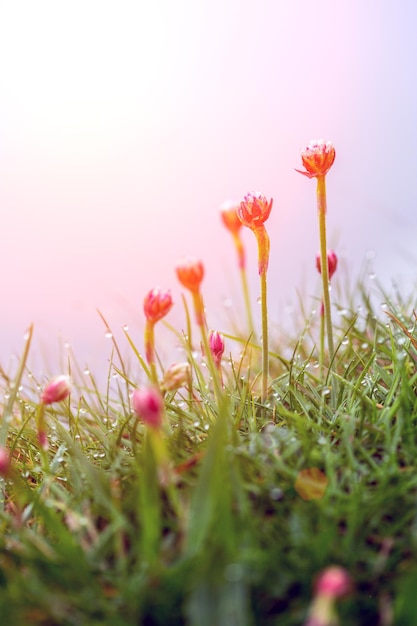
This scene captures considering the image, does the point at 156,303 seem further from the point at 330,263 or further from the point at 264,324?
the point at 330,263

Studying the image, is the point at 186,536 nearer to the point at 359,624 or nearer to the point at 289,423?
the point at 359,624

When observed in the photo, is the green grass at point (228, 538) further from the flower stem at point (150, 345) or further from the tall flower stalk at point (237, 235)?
the tall flower stalk at point (237, 235)

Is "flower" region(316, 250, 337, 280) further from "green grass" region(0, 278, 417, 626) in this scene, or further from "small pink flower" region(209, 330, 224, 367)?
"green grass" region(0, 278, 417, 626)

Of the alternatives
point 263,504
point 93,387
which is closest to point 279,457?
point 263,504

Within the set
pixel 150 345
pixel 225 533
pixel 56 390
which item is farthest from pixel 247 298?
pixel 225 533

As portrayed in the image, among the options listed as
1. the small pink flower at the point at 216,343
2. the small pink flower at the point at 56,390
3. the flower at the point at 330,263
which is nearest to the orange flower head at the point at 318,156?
the flower at the point at 330,263

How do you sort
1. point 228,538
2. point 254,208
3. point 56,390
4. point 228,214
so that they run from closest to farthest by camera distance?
point 228,538
point 56,390
point 254,208
point 228,214
